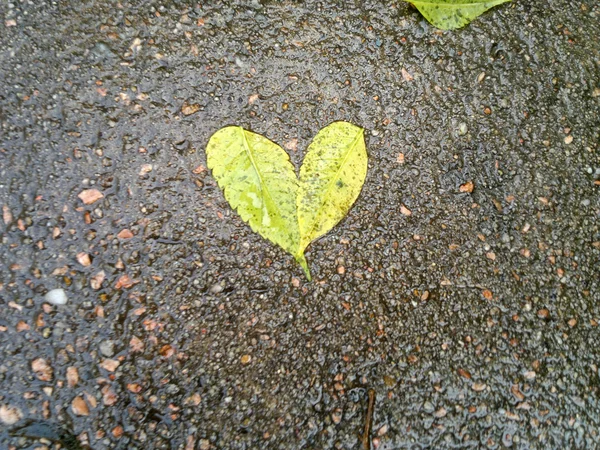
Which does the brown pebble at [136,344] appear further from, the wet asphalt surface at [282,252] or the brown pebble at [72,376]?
the brown pebble at [72,376]

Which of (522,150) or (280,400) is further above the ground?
(522,150)

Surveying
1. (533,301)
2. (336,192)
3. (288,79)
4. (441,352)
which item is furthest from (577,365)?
(288,79)

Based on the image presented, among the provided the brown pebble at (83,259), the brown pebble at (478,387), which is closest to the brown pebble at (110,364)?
the brown pebble at (83,259)

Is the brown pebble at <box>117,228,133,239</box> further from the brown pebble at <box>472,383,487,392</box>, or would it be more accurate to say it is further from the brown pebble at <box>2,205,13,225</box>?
the brown pebble at <box>472,383,487,392</box>

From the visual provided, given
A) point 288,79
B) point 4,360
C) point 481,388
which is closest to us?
point 4,360

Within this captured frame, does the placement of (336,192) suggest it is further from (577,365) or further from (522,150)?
(577,365)
